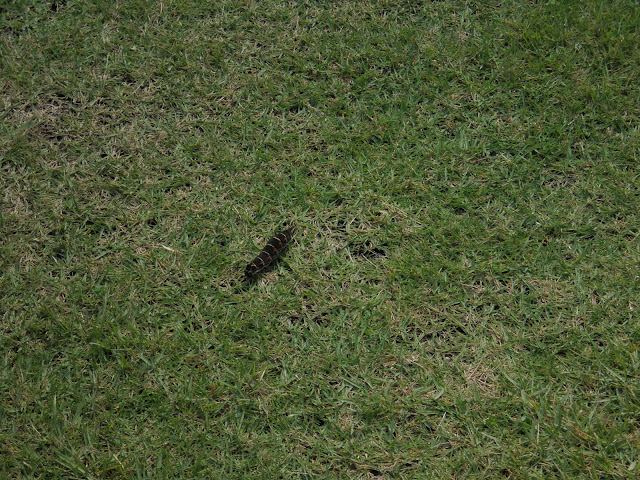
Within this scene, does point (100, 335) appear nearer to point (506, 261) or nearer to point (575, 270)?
point (506, 261)

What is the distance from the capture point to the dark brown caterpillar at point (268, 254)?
398 centimetres

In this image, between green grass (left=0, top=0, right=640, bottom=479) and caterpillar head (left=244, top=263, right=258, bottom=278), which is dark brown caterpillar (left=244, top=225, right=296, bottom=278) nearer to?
caterpillar head (left=244, top=263, right=258, bottom=278)

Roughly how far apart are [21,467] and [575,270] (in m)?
3.39

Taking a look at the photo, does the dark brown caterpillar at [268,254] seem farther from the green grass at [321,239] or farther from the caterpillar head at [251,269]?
the green grass at [321,239]

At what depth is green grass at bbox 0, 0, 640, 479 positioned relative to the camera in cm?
352

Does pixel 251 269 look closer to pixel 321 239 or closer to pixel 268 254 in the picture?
pixel 268 254

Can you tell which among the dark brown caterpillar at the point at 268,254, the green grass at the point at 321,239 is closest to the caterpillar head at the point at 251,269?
the dark brown caterpillar at the point at 268,254

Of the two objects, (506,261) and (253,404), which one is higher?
(506,261)

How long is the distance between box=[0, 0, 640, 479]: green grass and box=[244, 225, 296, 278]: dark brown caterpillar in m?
0.13

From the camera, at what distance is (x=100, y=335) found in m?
3.87

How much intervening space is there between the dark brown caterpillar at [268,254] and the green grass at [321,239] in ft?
0.41

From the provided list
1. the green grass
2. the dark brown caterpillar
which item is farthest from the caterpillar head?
the green grass

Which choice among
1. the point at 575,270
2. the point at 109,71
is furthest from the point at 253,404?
the point at 109,71

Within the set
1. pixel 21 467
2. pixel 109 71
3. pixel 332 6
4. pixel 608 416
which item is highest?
pixel 332 6
